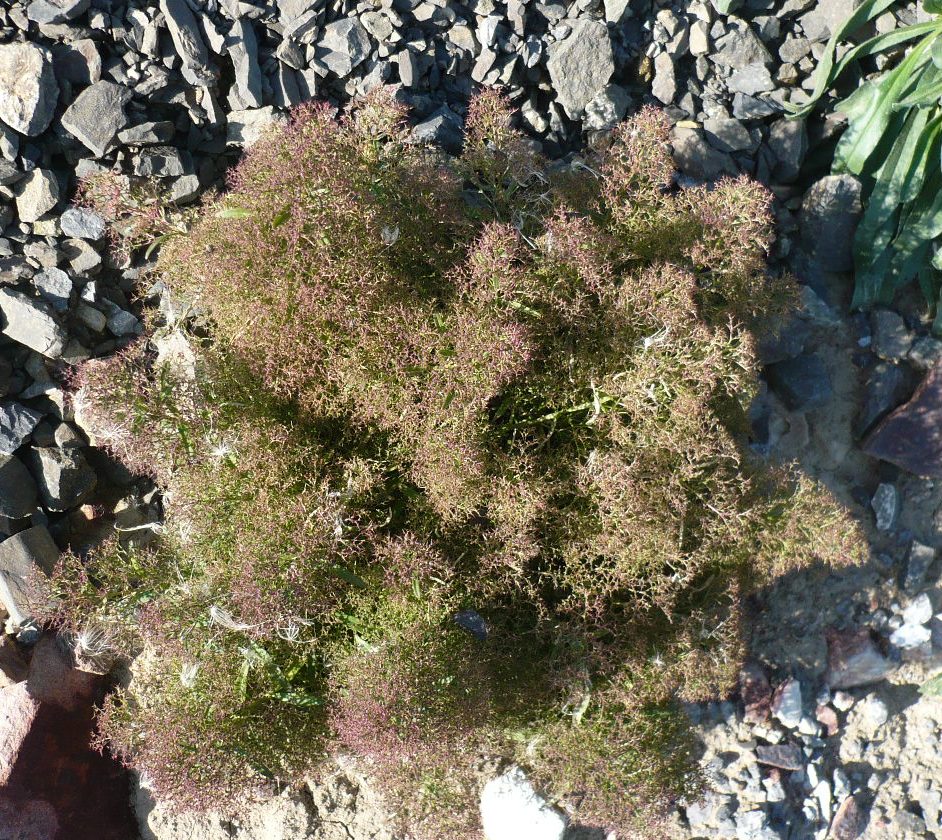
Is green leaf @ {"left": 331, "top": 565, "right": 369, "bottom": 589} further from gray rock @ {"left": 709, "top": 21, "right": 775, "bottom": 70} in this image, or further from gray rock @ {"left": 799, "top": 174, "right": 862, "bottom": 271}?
gray rock @ {"left": 709, "top": 21, "right": 775, "bottom": 70}

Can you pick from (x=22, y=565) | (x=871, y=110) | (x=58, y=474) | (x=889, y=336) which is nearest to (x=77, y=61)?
(x=58, y=474)

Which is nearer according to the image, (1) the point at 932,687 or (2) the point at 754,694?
(2) the point at 754,694

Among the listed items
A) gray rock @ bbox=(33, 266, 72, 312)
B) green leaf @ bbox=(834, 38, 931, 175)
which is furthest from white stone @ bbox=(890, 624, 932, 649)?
gray rock @ bbox=(33, 266, 72, 312)

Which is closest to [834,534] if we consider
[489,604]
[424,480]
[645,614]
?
[645,614]

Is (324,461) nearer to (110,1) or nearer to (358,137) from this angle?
(358,137)

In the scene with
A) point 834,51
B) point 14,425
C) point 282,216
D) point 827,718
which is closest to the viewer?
point 282,216

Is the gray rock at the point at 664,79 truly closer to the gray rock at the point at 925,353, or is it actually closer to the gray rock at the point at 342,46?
the gray rock at the point at 342,46

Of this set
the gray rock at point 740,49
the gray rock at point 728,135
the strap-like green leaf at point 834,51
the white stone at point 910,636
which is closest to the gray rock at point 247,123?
the gray rock at point 728,135

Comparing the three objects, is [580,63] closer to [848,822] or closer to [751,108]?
[751,108]
